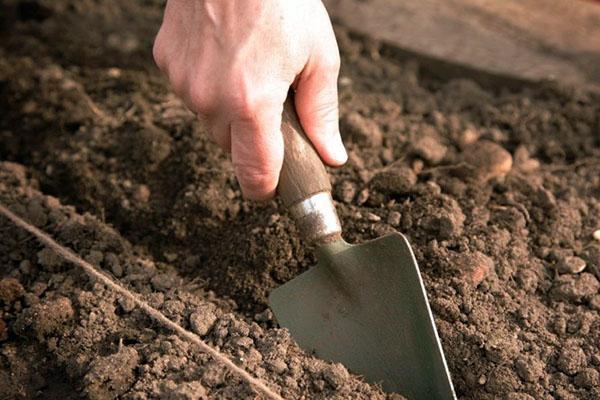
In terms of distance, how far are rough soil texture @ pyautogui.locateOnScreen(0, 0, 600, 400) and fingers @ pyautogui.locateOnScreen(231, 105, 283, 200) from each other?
23 centimetres

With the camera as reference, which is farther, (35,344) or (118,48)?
(118,48)

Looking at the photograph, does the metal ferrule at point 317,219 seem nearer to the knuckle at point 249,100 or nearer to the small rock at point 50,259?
the knuckle at point 249,100

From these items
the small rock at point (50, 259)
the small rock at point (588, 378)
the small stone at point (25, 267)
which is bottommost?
the small stone at point (25, 267)

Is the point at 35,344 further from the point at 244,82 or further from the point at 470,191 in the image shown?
the point at 470,191

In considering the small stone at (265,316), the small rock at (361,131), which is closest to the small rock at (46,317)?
the small stone at (265,316)

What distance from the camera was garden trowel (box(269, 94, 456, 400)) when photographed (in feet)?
5.30

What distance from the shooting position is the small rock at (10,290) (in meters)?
1.79

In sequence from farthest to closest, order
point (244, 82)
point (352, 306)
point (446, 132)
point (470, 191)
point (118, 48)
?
point (118, 48)
point (446, 132)
point (470, 191)
point (352, 306)
point (244, 82)

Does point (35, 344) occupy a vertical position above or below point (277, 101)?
below

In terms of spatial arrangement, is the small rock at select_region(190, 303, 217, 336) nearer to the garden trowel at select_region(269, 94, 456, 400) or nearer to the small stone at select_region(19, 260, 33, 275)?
the garden trowel at select_region(269, 94, 456, 400)

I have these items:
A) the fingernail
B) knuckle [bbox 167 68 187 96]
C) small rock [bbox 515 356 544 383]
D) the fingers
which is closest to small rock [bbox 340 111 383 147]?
the fingernail

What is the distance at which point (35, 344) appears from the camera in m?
1.73

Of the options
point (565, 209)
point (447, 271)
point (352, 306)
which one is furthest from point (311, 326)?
point (565, 209)

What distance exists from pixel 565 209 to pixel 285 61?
0.86m
